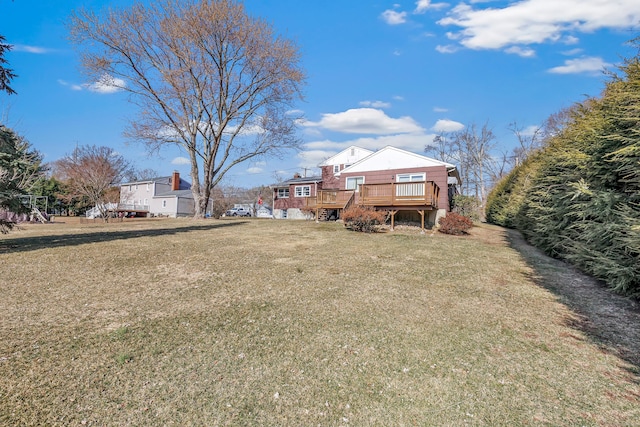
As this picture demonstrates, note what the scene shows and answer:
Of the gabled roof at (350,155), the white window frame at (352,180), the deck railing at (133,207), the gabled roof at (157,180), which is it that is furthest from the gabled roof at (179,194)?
the white window frame at (352,180)

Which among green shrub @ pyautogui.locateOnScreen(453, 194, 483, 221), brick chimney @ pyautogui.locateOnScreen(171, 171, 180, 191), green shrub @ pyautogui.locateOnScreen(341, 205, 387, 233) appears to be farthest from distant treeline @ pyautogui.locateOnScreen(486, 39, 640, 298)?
brick chimney @ pyautogui.locateOnScreen(171, 171, 180, 191)

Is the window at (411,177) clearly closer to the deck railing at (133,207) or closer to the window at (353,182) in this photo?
the window at (353,182)

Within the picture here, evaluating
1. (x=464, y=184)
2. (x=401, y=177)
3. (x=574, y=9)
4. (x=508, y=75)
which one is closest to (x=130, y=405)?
(x=574, y=9)

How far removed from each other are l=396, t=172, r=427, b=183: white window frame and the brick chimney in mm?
36698

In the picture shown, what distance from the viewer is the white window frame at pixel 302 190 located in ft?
92.0

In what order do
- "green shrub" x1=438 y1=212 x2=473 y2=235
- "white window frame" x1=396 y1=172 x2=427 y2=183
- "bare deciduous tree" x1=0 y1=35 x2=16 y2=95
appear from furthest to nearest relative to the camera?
"white window frame" x1=396 y1=172 x2=427 y2=183 → "green shrub" x1=438 y1=212 x2=473 y2=235 → "bare deciduous tree" x1=0 y1=35 x2=16 y2=95

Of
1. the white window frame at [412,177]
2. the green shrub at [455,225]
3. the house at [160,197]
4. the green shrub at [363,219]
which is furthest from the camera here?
the house at [160,197]

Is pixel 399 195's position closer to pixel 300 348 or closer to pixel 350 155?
pixel 300 348

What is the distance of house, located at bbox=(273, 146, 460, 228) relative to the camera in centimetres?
1495

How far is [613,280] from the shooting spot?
18.0 feet

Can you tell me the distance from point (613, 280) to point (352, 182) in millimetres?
16824

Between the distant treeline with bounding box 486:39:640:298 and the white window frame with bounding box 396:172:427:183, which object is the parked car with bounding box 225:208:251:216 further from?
the distant treeline with bounding box 486:39:640:298

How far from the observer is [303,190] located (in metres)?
28.3

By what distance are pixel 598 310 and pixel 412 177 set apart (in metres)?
14.9
